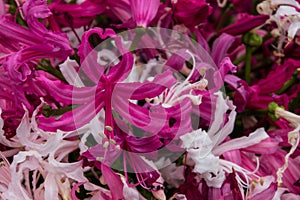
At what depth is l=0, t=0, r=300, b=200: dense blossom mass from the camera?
0.51 metres

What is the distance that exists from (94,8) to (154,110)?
0.15m

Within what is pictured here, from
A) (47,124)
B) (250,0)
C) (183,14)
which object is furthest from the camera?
(250,0)

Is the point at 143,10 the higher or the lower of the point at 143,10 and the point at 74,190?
the higher

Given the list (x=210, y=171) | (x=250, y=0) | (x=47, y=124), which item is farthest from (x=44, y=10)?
(x=250, y=0)

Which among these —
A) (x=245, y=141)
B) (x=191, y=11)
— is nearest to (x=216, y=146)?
(x=245, y=141)

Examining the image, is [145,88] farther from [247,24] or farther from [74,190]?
[247,24]

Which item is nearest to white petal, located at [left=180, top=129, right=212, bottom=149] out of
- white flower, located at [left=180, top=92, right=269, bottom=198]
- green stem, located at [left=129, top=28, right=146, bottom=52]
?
white flower, located at [left=180, top=92, right=269, bottom=198]

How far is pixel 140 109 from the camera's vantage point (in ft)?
1.67

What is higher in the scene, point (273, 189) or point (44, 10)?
point (44, 10)

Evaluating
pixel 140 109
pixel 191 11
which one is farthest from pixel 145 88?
pixel 191 11

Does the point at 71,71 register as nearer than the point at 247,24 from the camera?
Yes

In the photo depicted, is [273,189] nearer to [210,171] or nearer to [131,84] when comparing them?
[210,171]

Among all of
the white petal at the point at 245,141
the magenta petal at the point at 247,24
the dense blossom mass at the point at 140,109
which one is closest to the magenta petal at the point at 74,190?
the dense blossom mass at the point at 140,109

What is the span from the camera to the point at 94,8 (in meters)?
0.61
